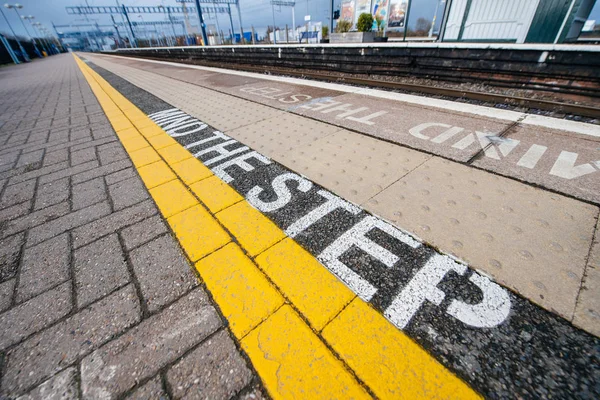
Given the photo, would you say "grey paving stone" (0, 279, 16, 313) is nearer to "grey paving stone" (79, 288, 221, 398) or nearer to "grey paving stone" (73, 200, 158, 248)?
"grey paving stone" (73, 200, 158, 248)

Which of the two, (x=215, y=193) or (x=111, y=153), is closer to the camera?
(x=215, y=193)

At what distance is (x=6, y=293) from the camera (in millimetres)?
1606

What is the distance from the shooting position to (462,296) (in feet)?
4.57

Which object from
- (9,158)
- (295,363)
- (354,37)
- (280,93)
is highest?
(354,37)

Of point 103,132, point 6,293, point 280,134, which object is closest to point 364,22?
point 280,134

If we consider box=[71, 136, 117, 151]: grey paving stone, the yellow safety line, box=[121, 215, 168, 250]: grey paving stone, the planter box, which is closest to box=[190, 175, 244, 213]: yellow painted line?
the yellow safety line

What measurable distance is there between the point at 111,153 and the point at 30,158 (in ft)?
4.16

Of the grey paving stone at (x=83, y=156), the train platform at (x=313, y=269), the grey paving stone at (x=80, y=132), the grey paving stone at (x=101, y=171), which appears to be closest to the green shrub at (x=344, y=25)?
the grey paving stone at (x=80, y=132)

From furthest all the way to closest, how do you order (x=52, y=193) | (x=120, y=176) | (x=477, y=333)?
(x=120, y=176), (x=52, y=193), (x=477, y=333)

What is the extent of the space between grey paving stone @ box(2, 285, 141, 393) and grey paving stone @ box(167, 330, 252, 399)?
17.0 inches

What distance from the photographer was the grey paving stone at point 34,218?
2.19 metres

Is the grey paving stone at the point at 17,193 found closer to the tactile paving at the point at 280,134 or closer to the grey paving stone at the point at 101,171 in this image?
the grey paving stone at the point at 101,171

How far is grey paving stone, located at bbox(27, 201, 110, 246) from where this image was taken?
6.78ft

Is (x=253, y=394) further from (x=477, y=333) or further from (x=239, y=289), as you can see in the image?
(x=477, y=333)
